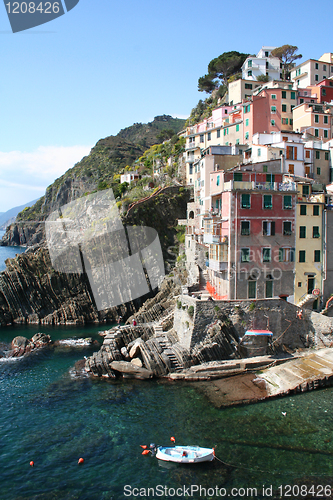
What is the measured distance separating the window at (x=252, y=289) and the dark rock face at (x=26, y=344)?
25294 millimetres

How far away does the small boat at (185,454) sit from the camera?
19.2m

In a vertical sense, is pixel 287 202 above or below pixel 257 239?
above

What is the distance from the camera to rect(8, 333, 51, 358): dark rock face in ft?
128

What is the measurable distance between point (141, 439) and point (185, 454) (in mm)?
3722

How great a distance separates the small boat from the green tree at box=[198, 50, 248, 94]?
8078cm

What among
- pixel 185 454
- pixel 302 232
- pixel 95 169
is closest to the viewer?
pixel 185 454

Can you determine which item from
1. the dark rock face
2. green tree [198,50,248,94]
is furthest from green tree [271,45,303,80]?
the dark rock face

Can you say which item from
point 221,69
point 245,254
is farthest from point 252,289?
point 221,69

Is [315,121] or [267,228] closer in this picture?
[267,228]

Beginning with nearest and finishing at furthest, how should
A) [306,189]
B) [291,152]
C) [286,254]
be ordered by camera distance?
[286,254] < [306,189] < [291,152]

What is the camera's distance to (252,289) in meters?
32.8

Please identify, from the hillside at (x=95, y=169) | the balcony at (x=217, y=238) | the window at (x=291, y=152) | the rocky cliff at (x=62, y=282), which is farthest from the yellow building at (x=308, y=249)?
the hillside at (x=95, y=169)

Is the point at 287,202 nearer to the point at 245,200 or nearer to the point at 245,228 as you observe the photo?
the point at 245,200

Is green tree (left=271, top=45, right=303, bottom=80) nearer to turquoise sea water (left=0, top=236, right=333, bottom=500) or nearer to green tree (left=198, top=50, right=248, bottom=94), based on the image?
green tree (left=198, top=50, right=248, bottom=94)
